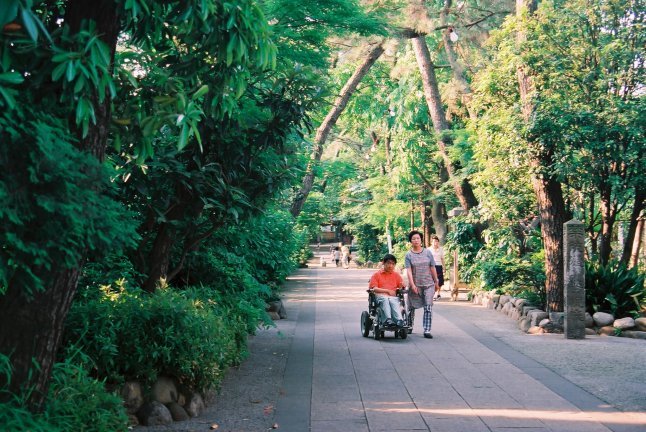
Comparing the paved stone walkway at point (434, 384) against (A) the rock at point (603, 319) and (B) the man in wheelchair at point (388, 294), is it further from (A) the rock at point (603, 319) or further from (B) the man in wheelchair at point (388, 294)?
(A) the rock at point (603, 319)

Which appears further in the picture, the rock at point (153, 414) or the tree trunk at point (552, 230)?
the tree trunk at point (552, 230)

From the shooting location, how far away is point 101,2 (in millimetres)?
5062

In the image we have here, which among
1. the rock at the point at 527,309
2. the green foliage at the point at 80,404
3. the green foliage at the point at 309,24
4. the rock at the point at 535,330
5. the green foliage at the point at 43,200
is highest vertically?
the green foliage at the point at 309,24

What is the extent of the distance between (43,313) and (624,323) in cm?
1106

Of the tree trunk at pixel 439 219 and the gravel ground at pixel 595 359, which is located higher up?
the tree trunk at pixel 439 219

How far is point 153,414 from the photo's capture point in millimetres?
6930

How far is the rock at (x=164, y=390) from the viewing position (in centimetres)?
714

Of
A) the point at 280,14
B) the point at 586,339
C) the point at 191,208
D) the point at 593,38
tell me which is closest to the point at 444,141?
the point at 593,38

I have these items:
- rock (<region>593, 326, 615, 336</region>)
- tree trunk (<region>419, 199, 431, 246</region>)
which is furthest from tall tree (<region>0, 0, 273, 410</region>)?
tree trunk (<region>419, 199, 431, 246</region>)

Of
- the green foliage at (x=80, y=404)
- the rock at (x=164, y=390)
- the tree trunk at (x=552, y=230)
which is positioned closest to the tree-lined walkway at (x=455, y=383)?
the rock at (x=164, y=390)

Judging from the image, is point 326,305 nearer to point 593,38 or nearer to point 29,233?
point 593,38

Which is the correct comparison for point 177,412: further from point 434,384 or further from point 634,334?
point 634,334

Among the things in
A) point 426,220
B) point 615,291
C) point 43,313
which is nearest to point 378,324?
point 615,291

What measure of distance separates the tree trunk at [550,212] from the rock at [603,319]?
100 centimetres
